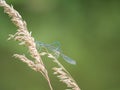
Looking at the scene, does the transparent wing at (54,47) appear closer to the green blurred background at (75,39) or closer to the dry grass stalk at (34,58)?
the dry grass stalk at (34,58)

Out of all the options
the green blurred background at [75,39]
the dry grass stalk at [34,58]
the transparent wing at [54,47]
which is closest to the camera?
the dry grass stalk at [34,58]

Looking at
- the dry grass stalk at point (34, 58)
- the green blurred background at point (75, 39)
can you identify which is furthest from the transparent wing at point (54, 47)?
the green blurred background at point (75, 39)

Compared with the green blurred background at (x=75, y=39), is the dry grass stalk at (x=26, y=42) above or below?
below

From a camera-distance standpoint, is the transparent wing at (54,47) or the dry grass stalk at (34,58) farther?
the transparent wing at (54,47)

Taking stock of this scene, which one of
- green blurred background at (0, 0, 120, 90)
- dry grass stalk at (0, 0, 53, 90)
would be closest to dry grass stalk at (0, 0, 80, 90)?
dry grass stalk at (0, 0, 53, 90)

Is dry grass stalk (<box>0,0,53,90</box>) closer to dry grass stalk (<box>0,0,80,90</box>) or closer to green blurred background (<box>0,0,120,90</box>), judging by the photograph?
dry grass stalk (<box>0,0,80,90</box>)

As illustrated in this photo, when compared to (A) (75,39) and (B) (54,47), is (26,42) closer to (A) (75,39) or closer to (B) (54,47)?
(B) (54,47)

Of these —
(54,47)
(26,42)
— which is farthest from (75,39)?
(26,42)

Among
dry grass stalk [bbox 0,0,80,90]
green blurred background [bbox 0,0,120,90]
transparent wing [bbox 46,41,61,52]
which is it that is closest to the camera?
dry grass stalk [bbox 0,0,80,90]

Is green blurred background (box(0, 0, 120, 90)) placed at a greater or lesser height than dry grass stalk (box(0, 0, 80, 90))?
greater
